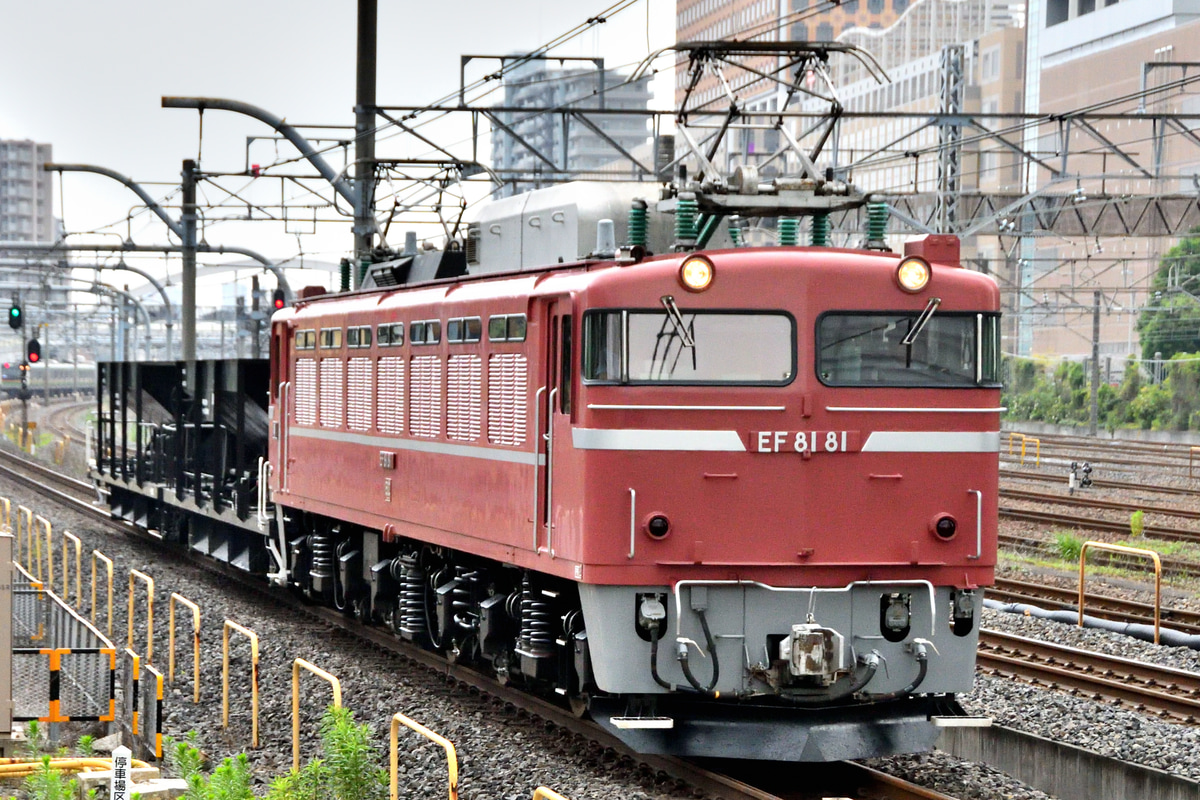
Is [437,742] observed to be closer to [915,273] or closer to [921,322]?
[921,322]

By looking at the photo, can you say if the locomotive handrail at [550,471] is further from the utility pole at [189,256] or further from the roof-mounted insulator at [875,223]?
the utility pole at [189,256]

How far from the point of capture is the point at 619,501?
436 inches

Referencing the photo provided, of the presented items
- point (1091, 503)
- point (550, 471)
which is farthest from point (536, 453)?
point (1091, 503)

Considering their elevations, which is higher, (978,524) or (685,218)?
(685,218)

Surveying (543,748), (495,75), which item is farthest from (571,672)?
(495,75)

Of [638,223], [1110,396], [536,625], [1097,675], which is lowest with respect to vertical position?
[1097,675]

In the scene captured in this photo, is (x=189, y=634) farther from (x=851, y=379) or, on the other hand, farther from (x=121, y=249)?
(x=121, y=249)

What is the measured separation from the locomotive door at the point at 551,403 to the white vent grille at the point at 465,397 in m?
1.43

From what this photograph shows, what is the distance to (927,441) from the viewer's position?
11.3 m

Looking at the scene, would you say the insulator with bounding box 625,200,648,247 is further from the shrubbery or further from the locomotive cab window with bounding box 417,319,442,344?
the shrubbery

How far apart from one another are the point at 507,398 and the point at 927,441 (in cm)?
327

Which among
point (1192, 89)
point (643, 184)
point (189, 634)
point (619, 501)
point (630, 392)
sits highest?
point (1192, 89)

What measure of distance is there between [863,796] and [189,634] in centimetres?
963

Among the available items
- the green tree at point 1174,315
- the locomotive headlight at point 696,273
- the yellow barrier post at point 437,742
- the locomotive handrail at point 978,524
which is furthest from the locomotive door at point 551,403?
the green tree at point 1174,315
